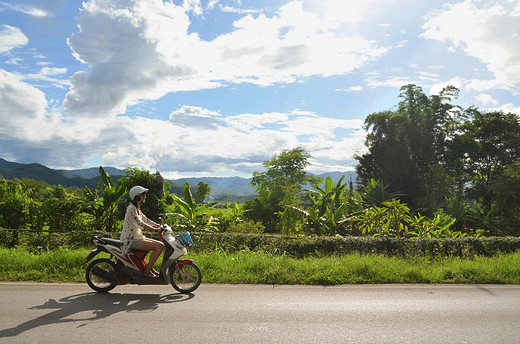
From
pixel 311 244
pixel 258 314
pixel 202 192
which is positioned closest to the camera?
pixel 258 314

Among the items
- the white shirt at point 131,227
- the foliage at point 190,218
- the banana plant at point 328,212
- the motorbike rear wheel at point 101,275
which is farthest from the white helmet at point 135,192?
the banana plant at point 328,212

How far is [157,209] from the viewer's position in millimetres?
14984

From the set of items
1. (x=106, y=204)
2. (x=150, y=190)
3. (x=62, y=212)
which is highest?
(x=150, y=190)

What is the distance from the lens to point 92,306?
5.58m

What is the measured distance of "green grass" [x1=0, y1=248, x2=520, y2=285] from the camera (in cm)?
729

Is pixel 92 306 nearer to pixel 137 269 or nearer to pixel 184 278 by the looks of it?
pixel 137 269

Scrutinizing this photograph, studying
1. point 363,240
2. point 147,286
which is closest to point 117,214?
point 147,286

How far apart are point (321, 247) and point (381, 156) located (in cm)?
3573

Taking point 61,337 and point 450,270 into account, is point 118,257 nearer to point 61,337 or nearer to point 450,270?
point 61,337

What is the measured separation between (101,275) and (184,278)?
1379 mm

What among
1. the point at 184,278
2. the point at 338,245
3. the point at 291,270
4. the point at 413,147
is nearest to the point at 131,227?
the point at 184,278

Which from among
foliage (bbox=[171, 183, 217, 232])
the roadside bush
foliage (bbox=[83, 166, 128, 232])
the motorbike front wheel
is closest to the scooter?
the motorbike front wheel

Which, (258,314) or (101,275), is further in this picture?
(101,275)

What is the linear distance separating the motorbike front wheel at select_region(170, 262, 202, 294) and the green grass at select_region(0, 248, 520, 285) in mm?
716
